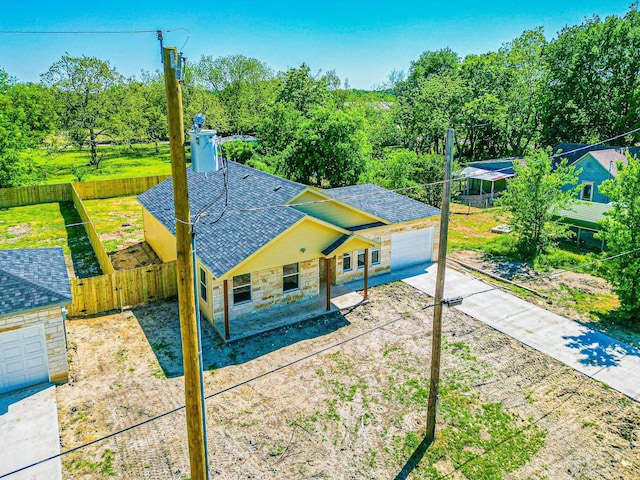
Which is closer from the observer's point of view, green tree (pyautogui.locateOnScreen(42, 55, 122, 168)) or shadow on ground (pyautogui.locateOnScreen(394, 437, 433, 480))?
shadow on ground (pyautogui.locateOnScreen(394, 437, 433, 480))

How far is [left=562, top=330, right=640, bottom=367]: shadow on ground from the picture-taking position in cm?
1530

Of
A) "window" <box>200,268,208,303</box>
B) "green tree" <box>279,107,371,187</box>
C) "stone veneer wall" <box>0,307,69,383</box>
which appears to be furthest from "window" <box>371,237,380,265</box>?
"green tree" <box>279,107,371,187</box>

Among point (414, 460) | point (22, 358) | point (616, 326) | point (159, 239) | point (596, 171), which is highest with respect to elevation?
point (596, 171)

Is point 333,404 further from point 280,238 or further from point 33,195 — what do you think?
point 33,195

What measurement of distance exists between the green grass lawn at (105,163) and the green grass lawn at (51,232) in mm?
7136

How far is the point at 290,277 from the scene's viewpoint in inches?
749

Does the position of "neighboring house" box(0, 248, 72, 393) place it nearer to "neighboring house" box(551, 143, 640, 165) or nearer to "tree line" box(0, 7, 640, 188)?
"tree line" box(0, 7, 640, 188)

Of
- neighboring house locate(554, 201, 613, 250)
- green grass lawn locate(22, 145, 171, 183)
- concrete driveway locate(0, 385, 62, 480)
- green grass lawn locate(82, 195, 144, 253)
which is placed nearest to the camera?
concrete driveway locate(0, 385, 62, 480)

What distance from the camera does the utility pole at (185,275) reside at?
6941 millimetres

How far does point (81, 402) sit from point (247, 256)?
6718mm

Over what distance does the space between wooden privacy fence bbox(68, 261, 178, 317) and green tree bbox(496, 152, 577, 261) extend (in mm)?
18322

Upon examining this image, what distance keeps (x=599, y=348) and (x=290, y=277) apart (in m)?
11.6

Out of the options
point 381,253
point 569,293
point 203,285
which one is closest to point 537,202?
point 569,293

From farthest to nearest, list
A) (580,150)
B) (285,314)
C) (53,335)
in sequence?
1. (580,150)
2. (285,314)
3. (53,335)
